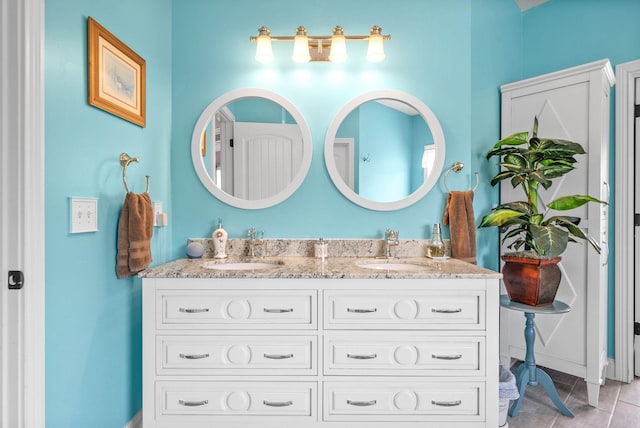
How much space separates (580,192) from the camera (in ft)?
6.95

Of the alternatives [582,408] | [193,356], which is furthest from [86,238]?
[582,408]

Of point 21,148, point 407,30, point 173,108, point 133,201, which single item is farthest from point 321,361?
point 407,30

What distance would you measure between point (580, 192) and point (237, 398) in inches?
86.5

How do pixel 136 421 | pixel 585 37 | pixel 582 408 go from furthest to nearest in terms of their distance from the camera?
1. pixel 585 37
2. pixel 582 408
3. pixel 136 421

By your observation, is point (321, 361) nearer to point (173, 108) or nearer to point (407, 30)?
point (173, 108)

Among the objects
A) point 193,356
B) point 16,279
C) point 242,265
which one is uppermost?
point 16,279

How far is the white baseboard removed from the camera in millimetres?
1714

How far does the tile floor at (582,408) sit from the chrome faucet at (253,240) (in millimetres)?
1680

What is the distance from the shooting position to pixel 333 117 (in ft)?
7.25

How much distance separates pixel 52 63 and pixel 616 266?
10.2ft

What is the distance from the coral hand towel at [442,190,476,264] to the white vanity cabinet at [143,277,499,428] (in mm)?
564

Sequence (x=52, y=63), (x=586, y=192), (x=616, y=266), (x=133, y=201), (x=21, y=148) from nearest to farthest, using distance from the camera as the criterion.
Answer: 1. (x=21, y=148)
2. (x=52, y=63)
3. (x=133, y=201)
4. (x=586, y=192)
5. (x=616, y=266)

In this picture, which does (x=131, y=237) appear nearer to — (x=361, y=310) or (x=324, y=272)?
(x=324, y=272)

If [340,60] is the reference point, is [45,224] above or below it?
below
